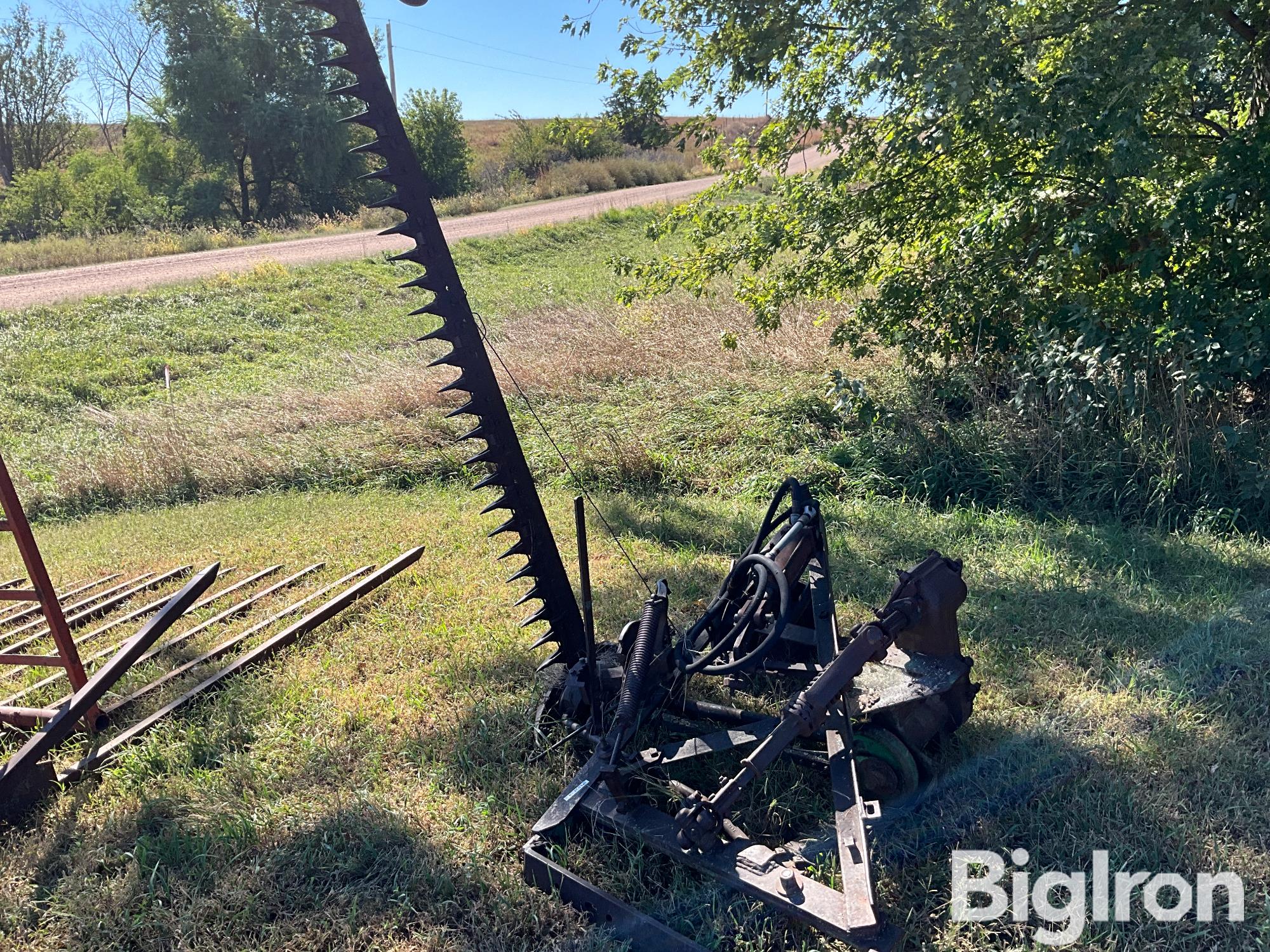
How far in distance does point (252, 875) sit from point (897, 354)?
6.27m

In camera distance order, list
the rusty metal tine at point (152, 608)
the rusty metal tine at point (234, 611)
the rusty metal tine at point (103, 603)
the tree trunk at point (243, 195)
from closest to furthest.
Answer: the rusty metal tine at point (234, 611), the rusty metal tine at point (152, 608), the rusty metal tine at point (103, 603), the tree trunk at point (243, 195)

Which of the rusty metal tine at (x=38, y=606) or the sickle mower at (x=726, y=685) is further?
the rusty metal tine at (x=38, y=606)

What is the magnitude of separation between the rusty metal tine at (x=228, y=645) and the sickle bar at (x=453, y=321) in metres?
1.78

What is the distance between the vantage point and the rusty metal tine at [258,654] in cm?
330

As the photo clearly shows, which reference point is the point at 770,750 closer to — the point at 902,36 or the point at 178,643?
the point at 178,643

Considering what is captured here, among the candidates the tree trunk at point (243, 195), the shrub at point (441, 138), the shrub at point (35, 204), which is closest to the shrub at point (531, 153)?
the shrub at point (441, 138)

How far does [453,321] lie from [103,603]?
132 inches

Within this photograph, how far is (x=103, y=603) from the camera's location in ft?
16.4

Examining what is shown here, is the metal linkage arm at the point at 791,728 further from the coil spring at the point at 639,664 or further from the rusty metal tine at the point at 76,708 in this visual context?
the rusty metal tine at the point at 76,708

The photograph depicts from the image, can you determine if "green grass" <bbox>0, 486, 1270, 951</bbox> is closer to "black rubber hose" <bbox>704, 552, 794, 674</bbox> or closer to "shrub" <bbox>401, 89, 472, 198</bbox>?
"black rubber hose" <bbox>704, 552, 794, 674</bbox>

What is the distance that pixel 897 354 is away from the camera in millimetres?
7359

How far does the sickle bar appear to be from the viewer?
2889 mm

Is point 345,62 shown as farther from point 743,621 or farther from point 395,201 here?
point 743,621

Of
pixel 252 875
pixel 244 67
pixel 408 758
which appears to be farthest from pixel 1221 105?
pixel 244 67
